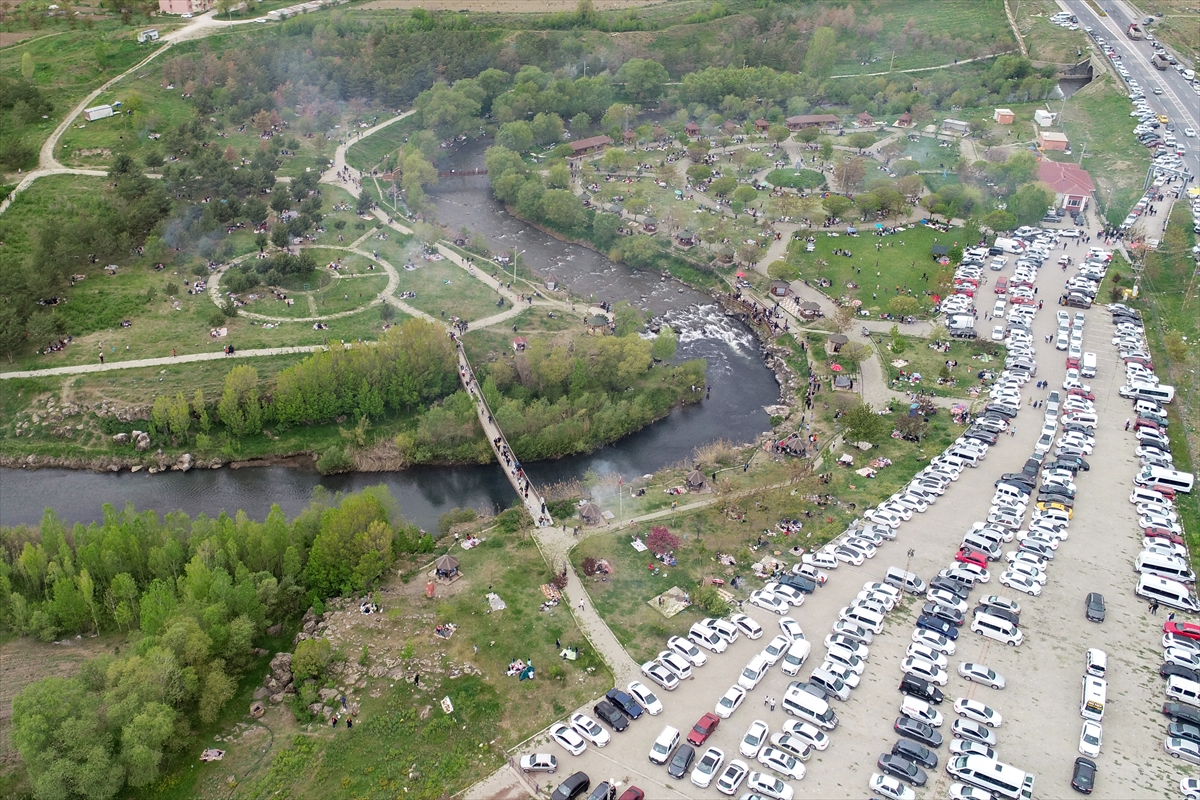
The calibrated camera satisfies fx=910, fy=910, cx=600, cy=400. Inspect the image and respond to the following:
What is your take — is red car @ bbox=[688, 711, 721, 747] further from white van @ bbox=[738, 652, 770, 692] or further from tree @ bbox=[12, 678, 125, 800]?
tree @ bbox=[12, 678, 125, 800]

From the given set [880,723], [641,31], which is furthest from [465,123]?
[880,723]

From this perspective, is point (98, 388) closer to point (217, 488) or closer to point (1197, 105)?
point (217, 488)

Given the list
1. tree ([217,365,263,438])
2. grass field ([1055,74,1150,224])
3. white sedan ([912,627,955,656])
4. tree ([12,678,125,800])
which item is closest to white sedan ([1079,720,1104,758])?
white sedan ([912,627,955,656])

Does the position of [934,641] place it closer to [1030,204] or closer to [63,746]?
[63,746]

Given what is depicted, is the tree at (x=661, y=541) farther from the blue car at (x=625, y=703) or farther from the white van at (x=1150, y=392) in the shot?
the white van at (x=1150, y=392)

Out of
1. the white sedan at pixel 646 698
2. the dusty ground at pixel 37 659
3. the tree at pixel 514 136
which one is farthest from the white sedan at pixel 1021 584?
the tree at pixel 514 136

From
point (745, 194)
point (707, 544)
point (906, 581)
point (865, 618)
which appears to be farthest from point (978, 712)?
point (745, 194)
